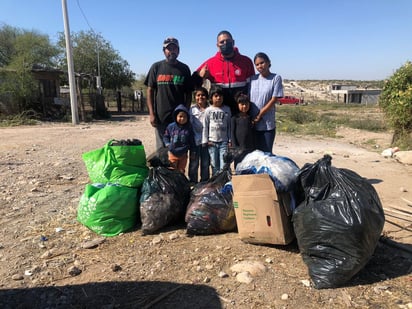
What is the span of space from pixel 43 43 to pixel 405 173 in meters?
21.1

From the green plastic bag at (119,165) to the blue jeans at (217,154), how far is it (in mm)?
750

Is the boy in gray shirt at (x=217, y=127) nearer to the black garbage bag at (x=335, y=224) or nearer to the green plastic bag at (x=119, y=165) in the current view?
the green plastic bag at (x=119, y=165)

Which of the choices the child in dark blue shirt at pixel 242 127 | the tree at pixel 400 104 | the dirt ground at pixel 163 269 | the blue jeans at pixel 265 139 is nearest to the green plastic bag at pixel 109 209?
the dirt ground at pixel 163 269

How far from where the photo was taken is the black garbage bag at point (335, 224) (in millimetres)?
2246

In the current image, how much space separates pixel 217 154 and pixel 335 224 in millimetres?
1789

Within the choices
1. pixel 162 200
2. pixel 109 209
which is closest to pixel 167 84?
A: pixel 162 200

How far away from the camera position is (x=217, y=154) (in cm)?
385

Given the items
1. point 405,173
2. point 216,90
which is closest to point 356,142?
point 405,173

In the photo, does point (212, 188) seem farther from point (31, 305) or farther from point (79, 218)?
point (31, 305)

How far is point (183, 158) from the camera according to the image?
155 inches

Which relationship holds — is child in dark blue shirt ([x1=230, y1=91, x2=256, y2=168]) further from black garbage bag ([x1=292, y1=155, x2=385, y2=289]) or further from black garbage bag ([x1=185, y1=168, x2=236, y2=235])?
black garbage bag ([x1=292, y1=155, x2=385, y2=289])

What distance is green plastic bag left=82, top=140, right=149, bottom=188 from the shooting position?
3430 mm

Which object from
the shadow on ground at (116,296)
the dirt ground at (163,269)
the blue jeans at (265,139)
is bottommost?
the shadow on ground at (116,296)

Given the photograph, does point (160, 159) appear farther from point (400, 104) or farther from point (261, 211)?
point (400, 104)
